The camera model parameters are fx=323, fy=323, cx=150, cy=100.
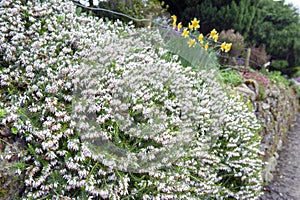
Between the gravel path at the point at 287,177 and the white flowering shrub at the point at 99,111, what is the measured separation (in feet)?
5.59

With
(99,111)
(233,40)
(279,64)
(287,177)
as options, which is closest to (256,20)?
(279,64)

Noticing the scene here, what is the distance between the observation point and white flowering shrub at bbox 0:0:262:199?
1911mm

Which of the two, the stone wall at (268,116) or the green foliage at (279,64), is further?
the green foliage at (279,64)

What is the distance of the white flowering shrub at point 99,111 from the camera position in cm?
191

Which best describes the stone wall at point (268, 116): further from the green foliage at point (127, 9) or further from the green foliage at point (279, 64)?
the green foliage at point (279, 64)

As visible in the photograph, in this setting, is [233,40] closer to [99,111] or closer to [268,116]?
[268,116]

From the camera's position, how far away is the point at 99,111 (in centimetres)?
204

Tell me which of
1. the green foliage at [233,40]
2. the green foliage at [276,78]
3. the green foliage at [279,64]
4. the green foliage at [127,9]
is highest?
the green foliage at [127,9]

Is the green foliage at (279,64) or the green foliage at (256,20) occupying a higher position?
the green foliage at (256,20)

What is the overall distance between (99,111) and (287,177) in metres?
3.87

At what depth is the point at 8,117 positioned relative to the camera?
1965 millimetres

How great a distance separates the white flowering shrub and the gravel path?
170cm

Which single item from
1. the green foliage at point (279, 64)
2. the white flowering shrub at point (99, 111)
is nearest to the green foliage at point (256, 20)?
the green foliage at point (279, 64)

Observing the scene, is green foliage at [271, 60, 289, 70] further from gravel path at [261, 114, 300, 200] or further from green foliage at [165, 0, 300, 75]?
gravel path at [261, 114, 300, 200]
